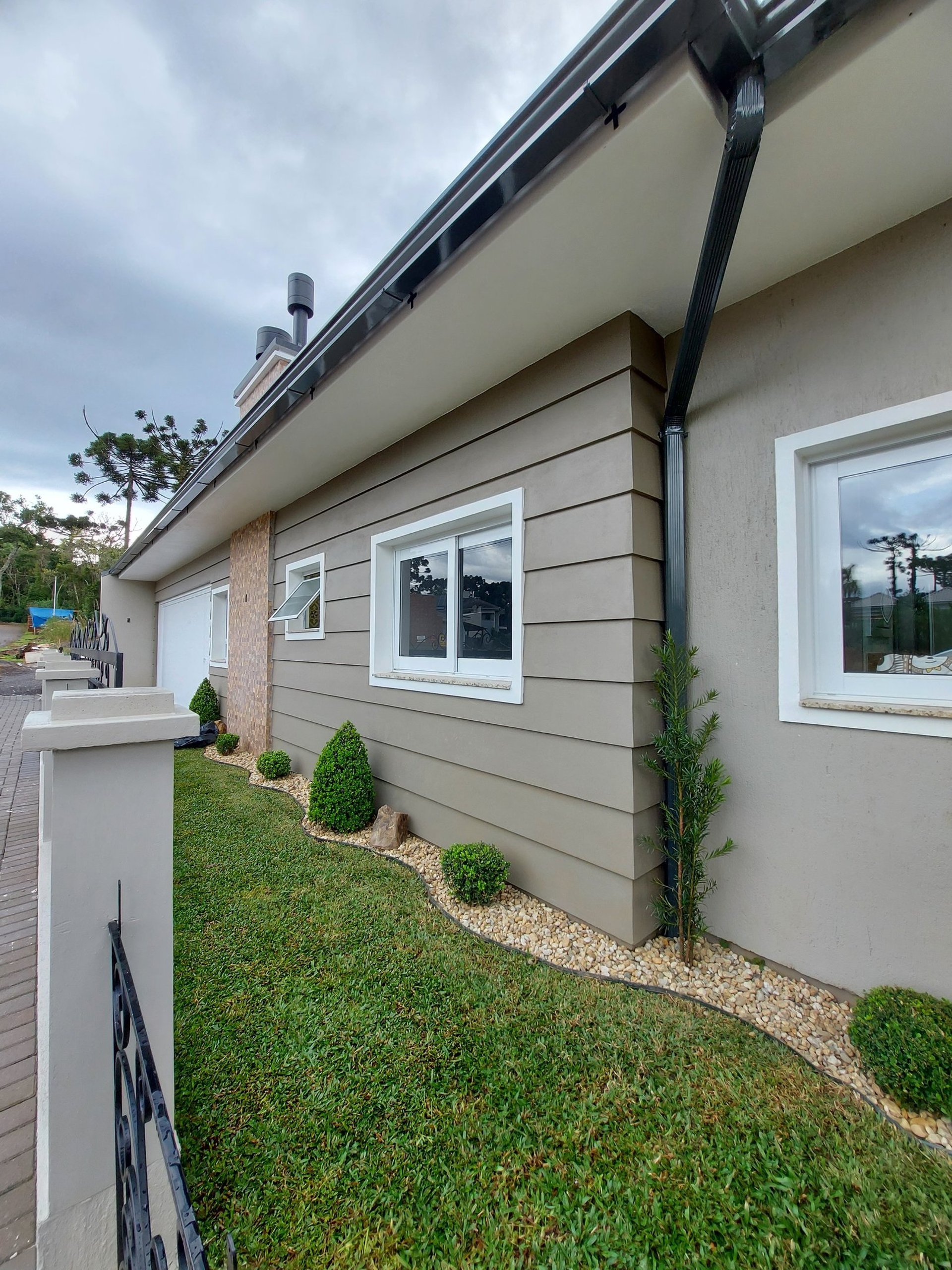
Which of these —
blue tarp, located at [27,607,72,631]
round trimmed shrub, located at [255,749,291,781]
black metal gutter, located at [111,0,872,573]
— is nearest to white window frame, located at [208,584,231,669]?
round trimmed shrub, located at [255,749,291,781]

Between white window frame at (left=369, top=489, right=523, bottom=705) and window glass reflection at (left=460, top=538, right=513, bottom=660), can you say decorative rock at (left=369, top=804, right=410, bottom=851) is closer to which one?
white window frame at (left=369, top=489, right=523, bottom=705)

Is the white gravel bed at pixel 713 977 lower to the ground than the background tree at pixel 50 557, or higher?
lower

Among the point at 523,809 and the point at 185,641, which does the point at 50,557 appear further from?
the point at 523,809

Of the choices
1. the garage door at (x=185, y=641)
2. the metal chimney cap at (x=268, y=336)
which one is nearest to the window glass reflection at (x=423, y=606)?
the garage door at (x=185, y=641)

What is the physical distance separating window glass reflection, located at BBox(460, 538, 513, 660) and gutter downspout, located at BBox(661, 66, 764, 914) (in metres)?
1.02

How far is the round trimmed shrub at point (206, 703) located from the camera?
26.1ft

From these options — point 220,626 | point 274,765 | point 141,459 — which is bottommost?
point 274,765

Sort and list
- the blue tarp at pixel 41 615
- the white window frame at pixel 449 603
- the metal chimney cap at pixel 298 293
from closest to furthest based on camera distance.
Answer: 1. the white window frame at pixel 449 603
2. the metal chimney cap at pixel 298 293
3. the blue tarp at pixel 41 615

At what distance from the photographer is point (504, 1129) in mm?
1575

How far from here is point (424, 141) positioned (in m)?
3.81

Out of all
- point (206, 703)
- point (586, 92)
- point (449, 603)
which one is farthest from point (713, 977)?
point (206, 703)

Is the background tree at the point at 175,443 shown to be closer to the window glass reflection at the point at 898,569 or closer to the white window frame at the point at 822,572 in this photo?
the white window frame at the point at 822,572

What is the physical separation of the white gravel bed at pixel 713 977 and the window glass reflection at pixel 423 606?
179 centimetres

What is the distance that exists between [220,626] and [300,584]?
365cm
